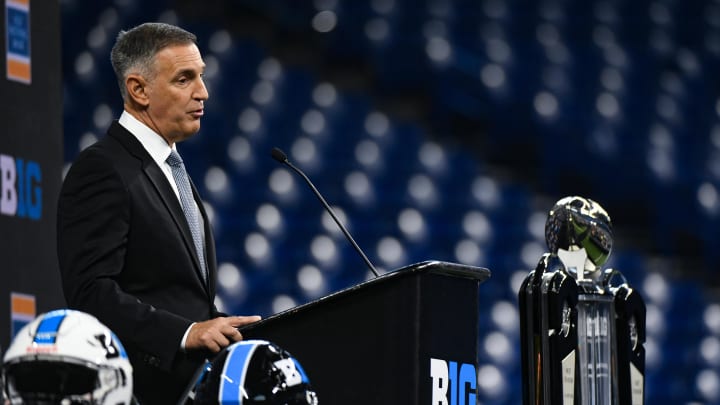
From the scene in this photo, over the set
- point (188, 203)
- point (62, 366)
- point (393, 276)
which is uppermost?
point (188, 203)

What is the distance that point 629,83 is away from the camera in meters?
5.12

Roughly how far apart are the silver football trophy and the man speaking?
1.87 feet

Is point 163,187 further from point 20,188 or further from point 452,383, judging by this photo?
point 20,188

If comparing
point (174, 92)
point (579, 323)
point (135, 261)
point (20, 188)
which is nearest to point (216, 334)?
point (135, 261)

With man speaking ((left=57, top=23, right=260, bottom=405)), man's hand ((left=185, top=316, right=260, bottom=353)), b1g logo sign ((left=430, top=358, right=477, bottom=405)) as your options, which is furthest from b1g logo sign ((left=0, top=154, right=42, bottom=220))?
b1g logo sign ((left=430, top=358, right=477, bottom=405))

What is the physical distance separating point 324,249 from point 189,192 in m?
2.62

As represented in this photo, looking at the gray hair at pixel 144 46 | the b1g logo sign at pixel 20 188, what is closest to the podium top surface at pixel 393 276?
the gray hair at pixel 144 46

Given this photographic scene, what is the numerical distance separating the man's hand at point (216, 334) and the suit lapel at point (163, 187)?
0.16 meters

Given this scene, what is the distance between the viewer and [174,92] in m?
1.99

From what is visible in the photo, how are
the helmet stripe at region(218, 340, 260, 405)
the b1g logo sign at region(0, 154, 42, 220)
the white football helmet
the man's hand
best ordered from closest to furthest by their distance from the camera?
the white football helmet, the helmet stripe at region(218, 340, 260, 405), the man's hand, the b1g logo sign at region(0, 154, 42, 220)

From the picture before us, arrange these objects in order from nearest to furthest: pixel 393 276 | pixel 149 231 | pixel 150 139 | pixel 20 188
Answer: pixel 393 276 < pixel 149 231 < pixel 150 139 < pixel 20 188

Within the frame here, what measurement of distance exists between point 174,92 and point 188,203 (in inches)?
6.7

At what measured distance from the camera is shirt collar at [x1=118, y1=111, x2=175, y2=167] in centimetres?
197

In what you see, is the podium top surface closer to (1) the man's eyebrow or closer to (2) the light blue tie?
(2) the light blue tie
